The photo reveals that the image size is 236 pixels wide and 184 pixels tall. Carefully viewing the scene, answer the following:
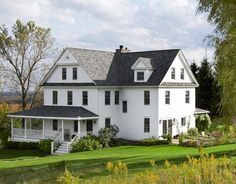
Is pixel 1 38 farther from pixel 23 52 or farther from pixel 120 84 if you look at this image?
pixel 120 84

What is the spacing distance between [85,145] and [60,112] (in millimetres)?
5839

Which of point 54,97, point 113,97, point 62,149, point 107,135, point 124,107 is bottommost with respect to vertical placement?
point 62,149

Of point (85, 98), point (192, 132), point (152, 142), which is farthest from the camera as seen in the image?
point (192, 132)

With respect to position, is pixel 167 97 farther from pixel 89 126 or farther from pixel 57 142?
pixel 57 142

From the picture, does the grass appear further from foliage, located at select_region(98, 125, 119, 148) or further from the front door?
the front door

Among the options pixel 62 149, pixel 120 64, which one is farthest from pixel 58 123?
pixel 120 64

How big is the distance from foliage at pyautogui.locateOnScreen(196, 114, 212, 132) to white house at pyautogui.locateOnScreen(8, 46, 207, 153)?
2.45 metres

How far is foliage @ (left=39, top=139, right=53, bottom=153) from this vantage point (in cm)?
4141

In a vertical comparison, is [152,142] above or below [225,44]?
below

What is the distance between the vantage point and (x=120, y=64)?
48.5 m

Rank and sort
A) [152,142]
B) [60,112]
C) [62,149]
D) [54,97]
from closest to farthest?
[62,149] < [152,142] < [60,112] < [54,97]

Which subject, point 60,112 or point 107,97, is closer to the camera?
point 60,112

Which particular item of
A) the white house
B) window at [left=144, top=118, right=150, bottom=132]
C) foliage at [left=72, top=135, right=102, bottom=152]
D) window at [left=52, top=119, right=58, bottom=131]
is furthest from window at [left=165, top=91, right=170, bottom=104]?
window at [left=52, top=119, right=58, bottom=131]

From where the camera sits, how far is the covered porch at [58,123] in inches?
1687
